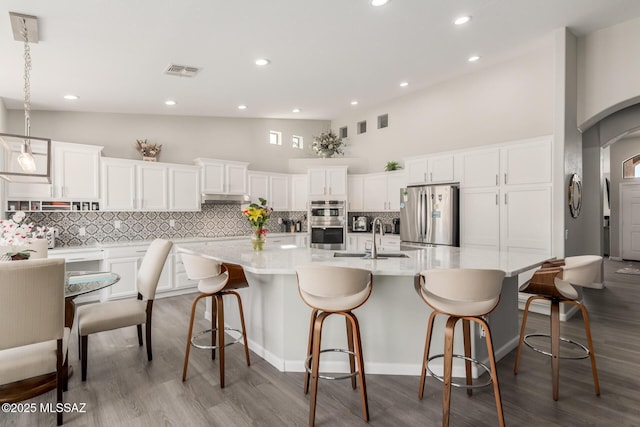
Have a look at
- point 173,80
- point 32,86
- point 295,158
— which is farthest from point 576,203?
point 32,86

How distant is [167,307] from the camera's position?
4.71 meters

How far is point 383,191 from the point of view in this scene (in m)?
6.19

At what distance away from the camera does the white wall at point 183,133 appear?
509 centimetres

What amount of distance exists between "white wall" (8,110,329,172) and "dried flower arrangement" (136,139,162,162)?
13cm

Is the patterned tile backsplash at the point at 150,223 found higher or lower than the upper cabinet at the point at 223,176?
lower

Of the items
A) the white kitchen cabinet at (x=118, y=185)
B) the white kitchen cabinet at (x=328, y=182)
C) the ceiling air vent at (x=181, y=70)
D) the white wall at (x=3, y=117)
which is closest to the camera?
the ceiling air vent at (x=181, y=70)

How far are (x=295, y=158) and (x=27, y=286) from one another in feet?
18.5

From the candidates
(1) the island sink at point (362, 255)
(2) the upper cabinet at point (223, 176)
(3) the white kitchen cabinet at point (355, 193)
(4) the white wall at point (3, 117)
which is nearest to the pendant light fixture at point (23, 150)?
(4) the white wall at point (3, 117)

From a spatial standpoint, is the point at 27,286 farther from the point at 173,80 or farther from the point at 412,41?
the point at 412,41

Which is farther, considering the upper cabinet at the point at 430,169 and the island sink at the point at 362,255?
the upper cabinet at the point at 430,169

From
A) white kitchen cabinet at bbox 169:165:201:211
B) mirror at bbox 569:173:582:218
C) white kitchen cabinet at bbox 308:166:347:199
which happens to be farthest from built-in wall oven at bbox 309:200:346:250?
mirror at bbox 569:173:582:218

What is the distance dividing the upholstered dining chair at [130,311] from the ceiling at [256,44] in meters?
2.01

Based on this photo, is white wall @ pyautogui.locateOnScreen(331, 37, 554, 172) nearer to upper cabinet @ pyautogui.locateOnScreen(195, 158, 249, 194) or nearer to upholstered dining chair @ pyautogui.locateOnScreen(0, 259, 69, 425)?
upper cabinet @ pyautogui.locateOnScreen(195, 158, 249, 194)

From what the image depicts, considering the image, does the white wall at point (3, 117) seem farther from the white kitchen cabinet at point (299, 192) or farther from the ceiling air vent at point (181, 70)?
the white kitchen cabinet at point (299, 192)
